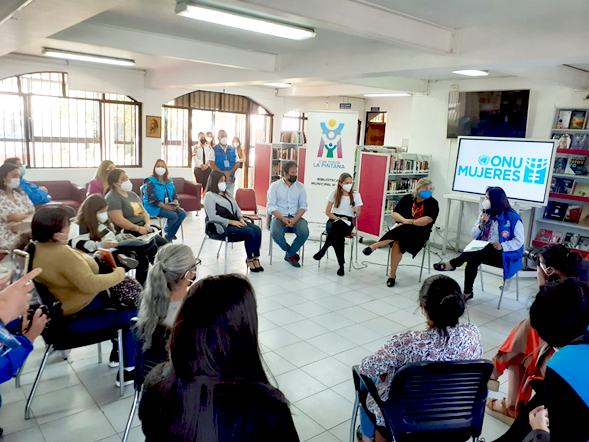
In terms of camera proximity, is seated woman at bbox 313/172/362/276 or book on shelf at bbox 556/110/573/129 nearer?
seated woman at bbox 313/172/362/276

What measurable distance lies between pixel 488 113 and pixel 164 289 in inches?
247

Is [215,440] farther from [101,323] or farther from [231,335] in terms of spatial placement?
[101,323]

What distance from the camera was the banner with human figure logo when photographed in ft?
22.0

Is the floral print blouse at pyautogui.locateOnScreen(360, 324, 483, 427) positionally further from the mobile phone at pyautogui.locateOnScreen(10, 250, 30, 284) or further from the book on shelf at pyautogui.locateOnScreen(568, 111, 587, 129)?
the book on shelf at pyautogui.locateOnScreen(568, 111, 587, 129)

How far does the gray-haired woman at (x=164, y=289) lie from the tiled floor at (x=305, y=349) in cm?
82

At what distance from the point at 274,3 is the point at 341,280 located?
10.6ft

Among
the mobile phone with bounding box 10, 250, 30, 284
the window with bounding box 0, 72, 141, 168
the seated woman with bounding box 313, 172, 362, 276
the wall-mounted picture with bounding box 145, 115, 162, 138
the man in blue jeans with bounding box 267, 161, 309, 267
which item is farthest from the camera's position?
the wall-mounted picture with bounding box 145, 115, 162, 138

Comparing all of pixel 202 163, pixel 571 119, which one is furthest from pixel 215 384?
pixel 202 163

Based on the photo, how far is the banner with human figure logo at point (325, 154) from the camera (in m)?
6.72

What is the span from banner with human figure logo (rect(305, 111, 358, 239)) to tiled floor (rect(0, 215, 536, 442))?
41.6 inches

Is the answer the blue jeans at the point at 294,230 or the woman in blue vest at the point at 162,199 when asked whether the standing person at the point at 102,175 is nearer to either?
the woman in blue vest at the point at 162,199

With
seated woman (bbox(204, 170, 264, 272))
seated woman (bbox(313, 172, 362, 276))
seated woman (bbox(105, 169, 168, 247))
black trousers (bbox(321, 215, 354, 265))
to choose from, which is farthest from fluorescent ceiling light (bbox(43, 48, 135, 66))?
black trousers (bbox(321, 215, 354, 265))

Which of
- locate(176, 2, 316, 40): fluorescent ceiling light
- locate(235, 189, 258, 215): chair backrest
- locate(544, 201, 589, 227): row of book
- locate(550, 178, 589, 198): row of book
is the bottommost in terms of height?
locate(235, 189, 258, 215): chair backrest

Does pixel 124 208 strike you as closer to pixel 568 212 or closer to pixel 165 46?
pixel 165 46
